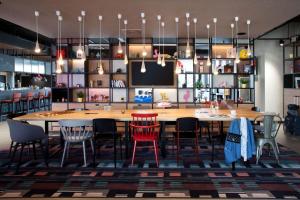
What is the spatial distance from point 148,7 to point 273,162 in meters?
3.56

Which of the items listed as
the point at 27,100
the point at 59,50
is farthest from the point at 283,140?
the point at 27,100

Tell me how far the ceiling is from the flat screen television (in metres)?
1.36

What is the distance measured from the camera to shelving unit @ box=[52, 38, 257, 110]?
9.61 meters

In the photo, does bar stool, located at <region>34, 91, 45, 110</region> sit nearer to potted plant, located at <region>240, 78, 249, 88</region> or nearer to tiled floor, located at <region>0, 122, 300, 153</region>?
tiled floor, located at <region>0, 122, 300, 153</region>

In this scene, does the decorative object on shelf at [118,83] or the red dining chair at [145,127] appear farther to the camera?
the decorative object on shelf at [118,83]

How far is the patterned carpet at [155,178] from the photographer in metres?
4.19

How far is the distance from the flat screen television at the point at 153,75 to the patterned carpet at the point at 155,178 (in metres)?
3.68

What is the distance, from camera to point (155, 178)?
4812 mm

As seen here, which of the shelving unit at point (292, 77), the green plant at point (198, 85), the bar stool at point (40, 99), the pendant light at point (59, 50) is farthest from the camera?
the bar stool at point (40, 99)

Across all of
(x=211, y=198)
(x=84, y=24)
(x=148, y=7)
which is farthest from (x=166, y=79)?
(x=211, y=198)

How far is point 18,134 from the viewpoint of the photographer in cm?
526

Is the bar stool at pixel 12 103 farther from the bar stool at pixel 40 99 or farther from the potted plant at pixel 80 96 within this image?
the potted plant at pixel 80 96

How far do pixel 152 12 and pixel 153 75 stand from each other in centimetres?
313

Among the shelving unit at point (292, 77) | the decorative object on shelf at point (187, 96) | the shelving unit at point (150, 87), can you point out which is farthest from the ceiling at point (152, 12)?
the decorative object on shelf at point (187, 96)
